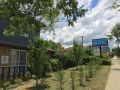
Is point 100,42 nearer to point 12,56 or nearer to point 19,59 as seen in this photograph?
point 19,59

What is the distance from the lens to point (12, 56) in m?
32.5

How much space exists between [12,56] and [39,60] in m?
9.41

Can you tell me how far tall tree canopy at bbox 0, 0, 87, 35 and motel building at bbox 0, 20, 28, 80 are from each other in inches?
748

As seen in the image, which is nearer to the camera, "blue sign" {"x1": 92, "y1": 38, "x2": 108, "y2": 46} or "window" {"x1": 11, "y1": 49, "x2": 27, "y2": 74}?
"window" {"x1": 11, "y1": 49, "x2": 27, "y2": 74}

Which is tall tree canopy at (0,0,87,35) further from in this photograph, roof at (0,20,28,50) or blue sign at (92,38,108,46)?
blue sign at (92,38,108,46)

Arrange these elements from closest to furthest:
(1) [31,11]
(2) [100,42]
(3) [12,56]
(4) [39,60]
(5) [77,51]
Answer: (1) [31,11] < (4) [39,60] < (3) [12,56] < (5) [77,51] < (2) [100,42]

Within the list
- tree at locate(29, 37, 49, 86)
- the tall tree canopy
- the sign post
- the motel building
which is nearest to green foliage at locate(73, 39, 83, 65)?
the motel building

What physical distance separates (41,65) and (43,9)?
13.6 m

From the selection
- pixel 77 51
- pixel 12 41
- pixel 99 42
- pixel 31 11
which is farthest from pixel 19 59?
pixel 31 11

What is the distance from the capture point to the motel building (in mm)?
29997

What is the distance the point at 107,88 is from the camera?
68.7 feet

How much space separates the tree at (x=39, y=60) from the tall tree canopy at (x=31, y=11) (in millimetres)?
12774

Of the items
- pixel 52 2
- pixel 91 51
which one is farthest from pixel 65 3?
pixel 91 51

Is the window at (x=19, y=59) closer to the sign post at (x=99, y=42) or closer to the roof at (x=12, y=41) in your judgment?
the roof at (x=12, y=41)
